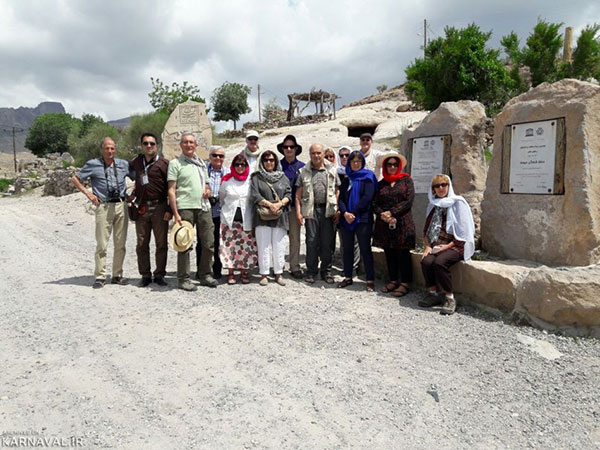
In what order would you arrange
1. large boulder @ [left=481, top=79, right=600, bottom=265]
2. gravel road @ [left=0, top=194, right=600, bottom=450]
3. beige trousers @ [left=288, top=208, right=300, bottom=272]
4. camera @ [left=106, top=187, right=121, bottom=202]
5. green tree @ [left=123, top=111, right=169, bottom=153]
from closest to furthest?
gravel road @ [left=0, top=194, right=600, bottom=450], large boulder @ [left=481, top=79, right=600, bottom=265], camera @ [left=106, top=187, right=121, bottom=202], beige trousers @ [left=288, top=208, right=300, bottom=272], green tree @ [left=123, top=111, right=169, bottom=153]

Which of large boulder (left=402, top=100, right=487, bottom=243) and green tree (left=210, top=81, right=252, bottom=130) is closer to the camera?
large boulder (left=402, top=100, right=487, bottom=243)

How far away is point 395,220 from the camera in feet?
14.8

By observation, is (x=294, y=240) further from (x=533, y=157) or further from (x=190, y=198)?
(x=533, y=157)

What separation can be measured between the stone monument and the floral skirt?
252 inches

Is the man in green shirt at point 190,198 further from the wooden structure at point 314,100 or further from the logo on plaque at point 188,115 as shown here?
the wooden structure at point 314,100

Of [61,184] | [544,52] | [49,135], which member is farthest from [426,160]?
[49,135]

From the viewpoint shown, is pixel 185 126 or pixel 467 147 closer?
pixel 467 147

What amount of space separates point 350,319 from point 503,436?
178cm

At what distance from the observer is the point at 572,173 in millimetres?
3943

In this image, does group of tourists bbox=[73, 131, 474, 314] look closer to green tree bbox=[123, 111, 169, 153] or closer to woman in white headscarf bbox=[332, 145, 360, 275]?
woman in white headscarf bbox=[332, 145, 360, 275]

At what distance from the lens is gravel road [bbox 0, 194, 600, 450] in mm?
2260

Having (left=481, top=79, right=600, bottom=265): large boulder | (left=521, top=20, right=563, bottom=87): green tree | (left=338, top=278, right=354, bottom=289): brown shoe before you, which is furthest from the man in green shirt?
(left=521, top=20, right=563, bottom=87): green tree

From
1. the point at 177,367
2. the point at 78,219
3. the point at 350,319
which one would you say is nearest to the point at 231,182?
the point at 350,319

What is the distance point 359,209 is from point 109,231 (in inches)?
115
